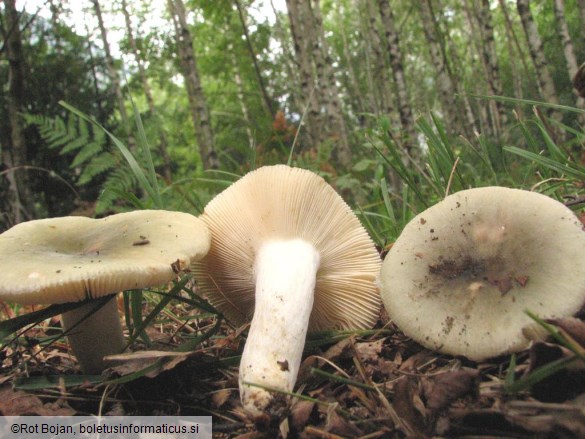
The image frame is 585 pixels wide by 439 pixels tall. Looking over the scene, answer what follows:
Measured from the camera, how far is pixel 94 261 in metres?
1.54

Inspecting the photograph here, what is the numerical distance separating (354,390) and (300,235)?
2.32ft

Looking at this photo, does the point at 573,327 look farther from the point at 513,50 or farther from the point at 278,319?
the point at 513,50

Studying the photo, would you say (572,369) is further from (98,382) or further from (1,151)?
(1,151)

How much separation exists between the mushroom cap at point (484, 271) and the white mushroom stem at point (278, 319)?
1.09ft

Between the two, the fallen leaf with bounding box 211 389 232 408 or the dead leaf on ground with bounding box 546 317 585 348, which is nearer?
the dead leaf on ground with bounding box 546 317 585 348

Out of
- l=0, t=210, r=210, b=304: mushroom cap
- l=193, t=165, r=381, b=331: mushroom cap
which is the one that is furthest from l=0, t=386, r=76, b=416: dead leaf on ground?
l=193, t=165, r=381, b=331: mushroom cap

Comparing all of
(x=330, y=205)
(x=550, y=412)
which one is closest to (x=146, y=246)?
(x=330, y=205)

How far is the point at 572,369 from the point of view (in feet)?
3.86

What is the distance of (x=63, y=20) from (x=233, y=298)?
495 inches

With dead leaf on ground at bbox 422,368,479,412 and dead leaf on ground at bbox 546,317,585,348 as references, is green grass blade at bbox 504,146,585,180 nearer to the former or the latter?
dead leaf on ground at bbox 546,317,585,348

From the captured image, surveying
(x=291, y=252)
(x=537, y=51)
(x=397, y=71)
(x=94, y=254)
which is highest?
(x=397, y=71)

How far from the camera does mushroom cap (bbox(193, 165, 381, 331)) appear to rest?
6.28 ft

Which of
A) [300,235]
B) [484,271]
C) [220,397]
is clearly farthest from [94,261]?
[484,271]

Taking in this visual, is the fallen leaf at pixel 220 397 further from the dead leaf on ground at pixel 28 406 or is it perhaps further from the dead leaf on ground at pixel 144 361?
the dead leaf on ground at pixel 28 406
